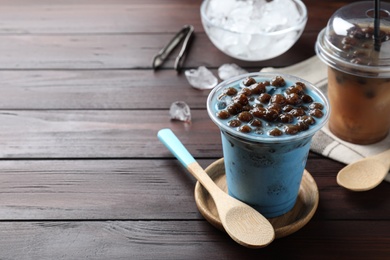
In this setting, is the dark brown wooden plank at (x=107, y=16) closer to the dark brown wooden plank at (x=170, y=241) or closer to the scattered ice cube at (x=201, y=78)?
the scattered ice cube at (x=201, y=78)

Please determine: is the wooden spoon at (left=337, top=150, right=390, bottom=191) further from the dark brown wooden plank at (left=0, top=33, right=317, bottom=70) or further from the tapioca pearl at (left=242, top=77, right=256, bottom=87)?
the dark brown wooden plank at (left=0, top=33, right=317, bottom=70)

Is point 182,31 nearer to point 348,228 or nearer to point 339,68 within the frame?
point 339,68

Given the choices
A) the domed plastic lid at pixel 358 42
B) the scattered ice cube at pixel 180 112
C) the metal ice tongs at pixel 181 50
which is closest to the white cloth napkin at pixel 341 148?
the domed plastic lid at pixel 358 42

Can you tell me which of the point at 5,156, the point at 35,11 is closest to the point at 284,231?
the point at 5,156

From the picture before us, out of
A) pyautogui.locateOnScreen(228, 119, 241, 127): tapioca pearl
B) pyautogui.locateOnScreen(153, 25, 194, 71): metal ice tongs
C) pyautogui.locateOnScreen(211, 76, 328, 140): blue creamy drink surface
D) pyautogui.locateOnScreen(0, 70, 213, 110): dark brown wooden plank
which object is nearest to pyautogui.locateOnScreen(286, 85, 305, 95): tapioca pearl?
pyautogui.locateOnScreen(211, 76, 328, 140): blue creamy drink surface

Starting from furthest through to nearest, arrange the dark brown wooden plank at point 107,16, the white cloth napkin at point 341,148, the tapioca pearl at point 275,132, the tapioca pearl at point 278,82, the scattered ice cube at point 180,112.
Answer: the dark brown wooden plank at point 107,16, the scattered ice cube at point 180,112, the white cloth napkin at point 341,148, the tapioca pearl at point 278,82, the tapioca pearl at point 275,132

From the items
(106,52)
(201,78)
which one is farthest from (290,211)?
(106,52)
